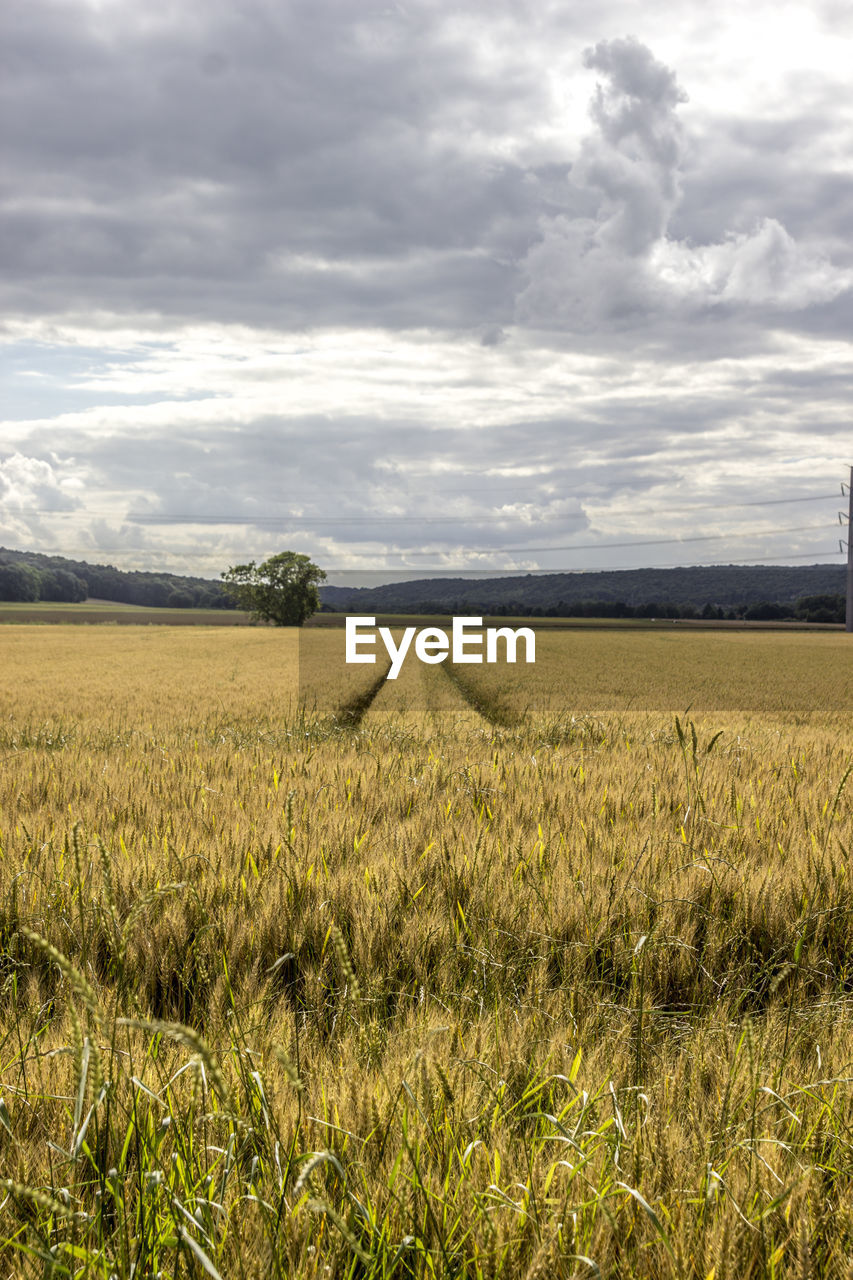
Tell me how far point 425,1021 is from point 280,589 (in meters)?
164

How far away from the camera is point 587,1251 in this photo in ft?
5.58

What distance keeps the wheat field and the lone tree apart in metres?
157

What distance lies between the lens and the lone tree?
533ft

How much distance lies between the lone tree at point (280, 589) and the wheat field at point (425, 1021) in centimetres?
15668

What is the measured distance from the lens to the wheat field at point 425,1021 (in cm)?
172

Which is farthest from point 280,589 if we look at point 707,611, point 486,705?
point 486,705

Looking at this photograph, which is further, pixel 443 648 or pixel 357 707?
pixel 443 648

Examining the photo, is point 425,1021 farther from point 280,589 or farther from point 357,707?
point 280,589

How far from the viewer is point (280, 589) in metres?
164

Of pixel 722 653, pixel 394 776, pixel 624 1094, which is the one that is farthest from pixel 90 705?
pixel 722 653

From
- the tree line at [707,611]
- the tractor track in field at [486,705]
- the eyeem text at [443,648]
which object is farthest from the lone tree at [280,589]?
the tractor track in field at [486,705]

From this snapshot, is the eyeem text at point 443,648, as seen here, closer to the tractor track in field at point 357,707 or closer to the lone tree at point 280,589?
the tractor track in field at point 357,707

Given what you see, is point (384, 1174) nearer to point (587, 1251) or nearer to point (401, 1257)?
point (401, 1257)

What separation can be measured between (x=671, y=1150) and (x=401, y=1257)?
76 cm
